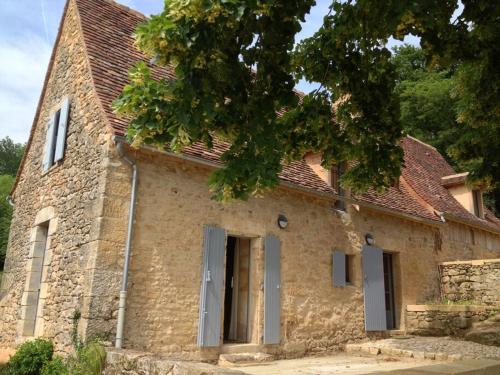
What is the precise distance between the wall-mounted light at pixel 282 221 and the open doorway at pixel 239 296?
27.7 inches

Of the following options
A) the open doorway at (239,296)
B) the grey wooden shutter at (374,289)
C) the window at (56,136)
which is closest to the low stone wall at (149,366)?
the open doorway at (239,296)

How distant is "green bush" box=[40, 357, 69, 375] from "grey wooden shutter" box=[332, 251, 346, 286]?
533 cm

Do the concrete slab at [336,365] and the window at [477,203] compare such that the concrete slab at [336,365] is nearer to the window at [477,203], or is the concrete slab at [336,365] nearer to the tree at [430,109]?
the window at [477,203]

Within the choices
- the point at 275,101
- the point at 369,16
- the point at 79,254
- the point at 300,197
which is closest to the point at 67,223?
the point at 79,254

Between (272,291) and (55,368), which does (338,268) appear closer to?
(272,291)

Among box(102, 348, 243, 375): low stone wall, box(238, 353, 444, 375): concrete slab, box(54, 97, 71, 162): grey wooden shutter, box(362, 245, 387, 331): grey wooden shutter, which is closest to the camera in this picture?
box(102, 348, 243, 375): low stone wall

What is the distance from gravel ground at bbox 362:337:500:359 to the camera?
8125 mm

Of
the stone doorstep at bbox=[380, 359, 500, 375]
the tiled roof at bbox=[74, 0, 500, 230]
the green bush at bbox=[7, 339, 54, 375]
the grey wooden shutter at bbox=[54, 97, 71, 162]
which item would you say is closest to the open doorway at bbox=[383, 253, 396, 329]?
the tiled roof at bbox=[74, 0, 500, 230]

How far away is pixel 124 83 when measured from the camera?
842 cm

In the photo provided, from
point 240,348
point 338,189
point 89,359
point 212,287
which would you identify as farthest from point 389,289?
point 89,359

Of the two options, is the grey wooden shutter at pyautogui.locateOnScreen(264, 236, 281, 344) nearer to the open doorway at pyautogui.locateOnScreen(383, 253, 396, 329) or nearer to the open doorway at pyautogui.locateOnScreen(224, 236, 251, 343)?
the open doorway at pyautogui.locateOnScreen(224, 236, 251, 343)

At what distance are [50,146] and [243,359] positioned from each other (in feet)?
18.5

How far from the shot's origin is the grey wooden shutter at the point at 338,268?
9607mm

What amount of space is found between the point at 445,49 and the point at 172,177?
4503 millimetres
